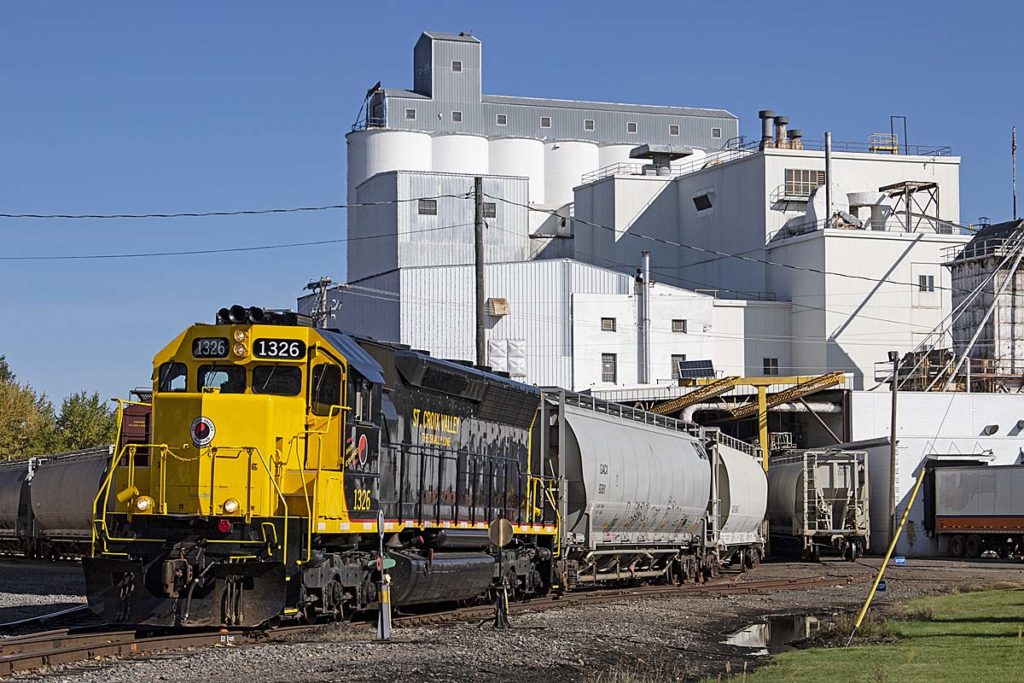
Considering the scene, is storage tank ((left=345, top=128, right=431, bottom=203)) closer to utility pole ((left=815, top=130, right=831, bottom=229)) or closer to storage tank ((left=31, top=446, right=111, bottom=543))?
utility pole ((left=815, top=130, right=831, bottom=229))

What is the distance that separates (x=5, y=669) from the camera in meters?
13.5

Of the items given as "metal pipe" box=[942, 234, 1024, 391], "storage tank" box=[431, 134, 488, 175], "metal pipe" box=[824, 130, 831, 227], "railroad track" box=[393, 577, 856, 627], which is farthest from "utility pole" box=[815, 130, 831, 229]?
"railroad track" box=[393, 577, 856, 627]

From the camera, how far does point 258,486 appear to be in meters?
16.1

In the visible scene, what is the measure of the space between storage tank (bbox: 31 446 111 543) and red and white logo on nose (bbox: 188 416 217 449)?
66.2 feet

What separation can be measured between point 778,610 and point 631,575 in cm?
453

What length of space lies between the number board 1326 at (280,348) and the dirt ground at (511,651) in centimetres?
361

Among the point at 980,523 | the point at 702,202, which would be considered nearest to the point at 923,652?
the point at 980,523

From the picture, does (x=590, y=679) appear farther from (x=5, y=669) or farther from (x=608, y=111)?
(x=608, y=111)

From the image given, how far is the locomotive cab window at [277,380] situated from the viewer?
1664 cm

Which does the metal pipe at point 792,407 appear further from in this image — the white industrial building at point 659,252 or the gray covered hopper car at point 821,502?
the white industrial building at point 659,252

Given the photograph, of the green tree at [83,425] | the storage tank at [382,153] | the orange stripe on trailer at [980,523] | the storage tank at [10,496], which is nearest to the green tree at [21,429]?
the green tree at [83,425]

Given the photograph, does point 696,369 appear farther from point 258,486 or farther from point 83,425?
point 258,486

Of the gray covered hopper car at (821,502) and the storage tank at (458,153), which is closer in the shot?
the gray covered hopper car at (821,502)

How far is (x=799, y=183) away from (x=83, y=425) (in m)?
39.2
